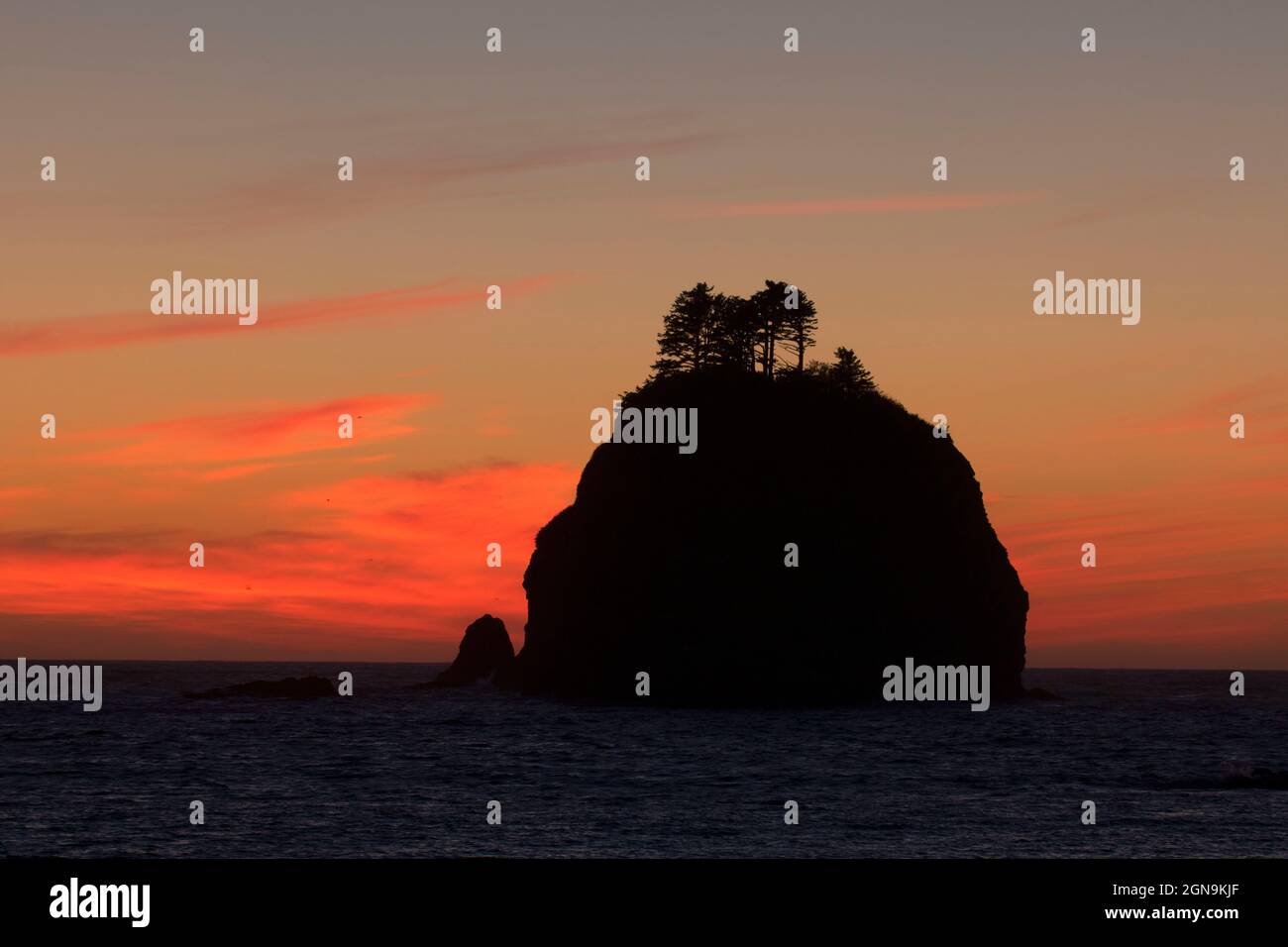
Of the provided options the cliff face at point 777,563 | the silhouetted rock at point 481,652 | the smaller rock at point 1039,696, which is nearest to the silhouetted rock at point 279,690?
the silhouetted rock at point 481,652

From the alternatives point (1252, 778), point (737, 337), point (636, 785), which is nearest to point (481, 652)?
point (737, 337)

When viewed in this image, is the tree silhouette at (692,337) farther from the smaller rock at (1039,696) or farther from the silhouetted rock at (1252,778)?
the silhouetted rock at (1252,778)

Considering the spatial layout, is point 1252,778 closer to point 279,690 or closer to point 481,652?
point 279,690

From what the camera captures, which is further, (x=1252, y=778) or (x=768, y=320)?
(x=768, y=320)

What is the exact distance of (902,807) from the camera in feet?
139

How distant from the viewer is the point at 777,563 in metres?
103

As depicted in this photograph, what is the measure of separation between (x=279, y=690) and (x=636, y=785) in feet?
326

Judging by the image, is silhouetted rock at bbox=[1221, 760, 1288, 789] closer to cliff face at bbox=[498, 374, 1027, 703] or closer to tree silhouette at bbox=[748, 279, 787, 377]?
cliff face at bbox=[498, 374, 1027, 703]

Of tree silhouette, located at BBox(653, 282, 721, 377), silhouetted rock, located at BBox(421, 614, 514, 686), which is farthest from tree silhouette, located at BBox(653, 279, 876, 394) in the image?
silhouetted rock, located at BBox(421, 614, 514, 686)
